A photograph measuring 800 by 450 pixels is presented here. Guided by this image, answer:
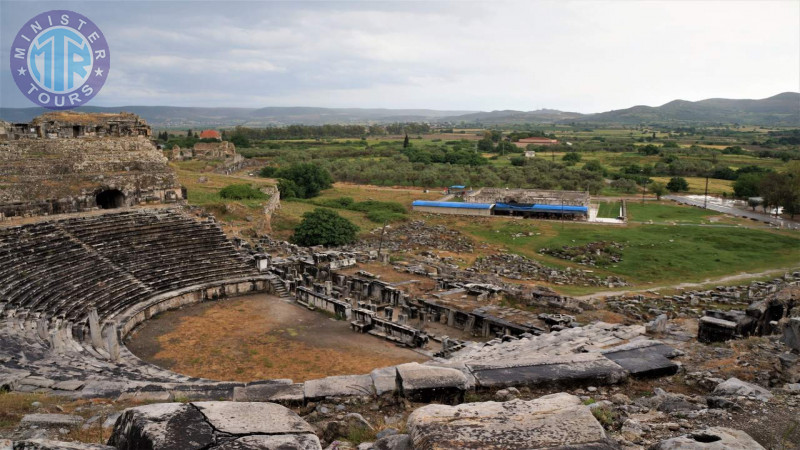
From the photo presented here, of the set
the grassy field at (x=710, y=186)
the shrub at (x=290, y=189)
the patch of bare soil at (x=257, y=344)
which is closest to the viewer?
the patch of bare soil at (x=257, y=344)

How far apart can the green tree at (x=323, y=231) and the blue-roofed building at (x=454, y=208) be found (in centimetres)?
1801

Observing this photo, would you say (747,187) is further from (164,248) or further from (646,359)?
(164,248)

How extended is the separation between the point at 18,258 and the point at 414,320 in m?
15.9

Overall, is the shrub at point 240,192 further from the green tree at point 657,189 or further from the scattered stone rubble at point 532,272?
the green tree at point 657,189

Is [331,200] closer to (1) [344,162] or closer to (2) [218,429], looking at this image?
(1) [344,162]

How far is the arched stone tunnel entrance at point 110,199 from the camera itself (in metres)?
28.2

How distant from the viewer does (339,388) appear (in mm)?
8922

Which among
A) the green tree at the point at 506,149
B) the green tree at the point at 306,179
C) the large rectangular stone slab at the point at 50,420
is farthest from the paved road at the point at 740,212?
the large rectangular stone slab at the point at 50,420

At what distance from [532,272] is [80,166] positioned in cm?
2661

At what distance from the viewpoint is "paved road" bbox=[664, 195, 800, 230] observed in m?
48.6

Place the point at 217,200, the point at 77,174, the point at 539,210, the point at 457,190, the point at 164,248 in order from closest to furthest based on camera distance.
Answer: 1. the point at 164,248
2. the point at 77,174
3. the point at 217,200
4. the point at 539,210
5. the point at 457,190

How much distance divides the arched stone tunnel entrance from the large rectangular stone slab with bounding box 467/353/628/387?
24983mm

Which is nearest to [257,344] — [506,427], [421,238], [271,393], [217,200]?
[271,393]

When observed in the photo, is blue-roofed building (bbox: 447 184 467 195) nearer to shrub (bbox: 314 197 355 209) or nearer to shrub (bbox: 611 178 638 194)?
shrub (bbox: 314 197 355 209)
